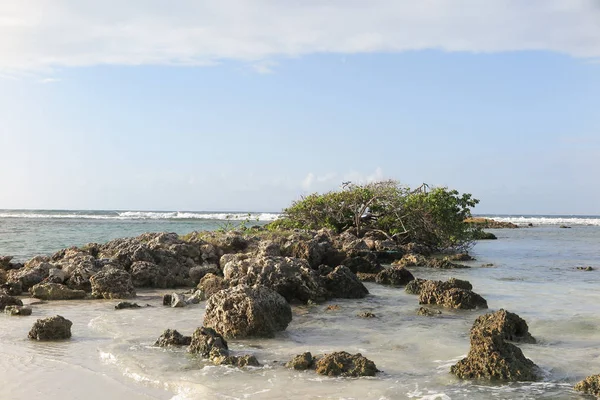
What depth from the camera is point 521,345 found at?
7789mm

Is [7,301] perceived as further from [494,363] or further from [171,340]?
[494,363]

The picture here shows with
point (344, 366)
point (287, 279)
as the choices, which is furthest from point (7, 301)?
point (344, 366)

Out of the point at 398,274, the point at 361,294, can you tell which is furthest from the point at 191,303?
the point at 398,274

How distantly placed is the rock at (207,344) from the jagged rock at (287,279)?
12.9ft

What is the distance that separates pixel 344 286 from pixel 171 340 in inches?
201

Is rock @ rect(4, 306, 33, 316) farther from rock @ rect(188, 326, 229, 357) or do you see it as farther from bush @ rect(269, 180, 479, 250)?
bush @ rect(269, 180, 479, 250)

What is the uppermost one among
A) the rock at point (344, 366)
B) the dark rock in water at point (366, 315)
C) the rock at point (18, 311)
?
the rock at point (344, 366)

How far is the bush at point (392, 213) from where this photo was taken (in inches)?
941

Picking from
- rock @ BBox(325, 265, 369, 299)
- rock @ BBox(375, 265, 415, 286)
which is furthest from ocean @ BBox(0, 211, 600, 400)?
rock @ BBox(375, 265, 415, 286)

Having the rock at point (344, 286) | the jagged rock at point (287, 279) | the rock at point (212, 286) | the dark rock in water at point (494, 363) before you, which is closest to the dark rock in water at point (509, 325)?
the dark rock in water at point (494, 363)

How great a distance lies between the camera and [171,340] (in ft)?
24.6

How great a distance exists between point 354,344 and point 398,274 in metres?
6.53

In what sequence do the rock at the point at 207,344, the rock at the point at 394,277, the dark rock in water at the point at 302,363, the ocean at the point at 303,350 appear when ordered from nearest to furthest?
the ocean at the point at 303,350 → the dark rock in water at the point at 302,363 → the rock at the point at 207,344 → the rock at the point at 394,277

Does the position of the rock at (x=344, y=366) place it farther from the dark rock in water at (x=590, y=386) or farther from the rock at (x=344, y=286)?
the rock at (x=344, y=286)
